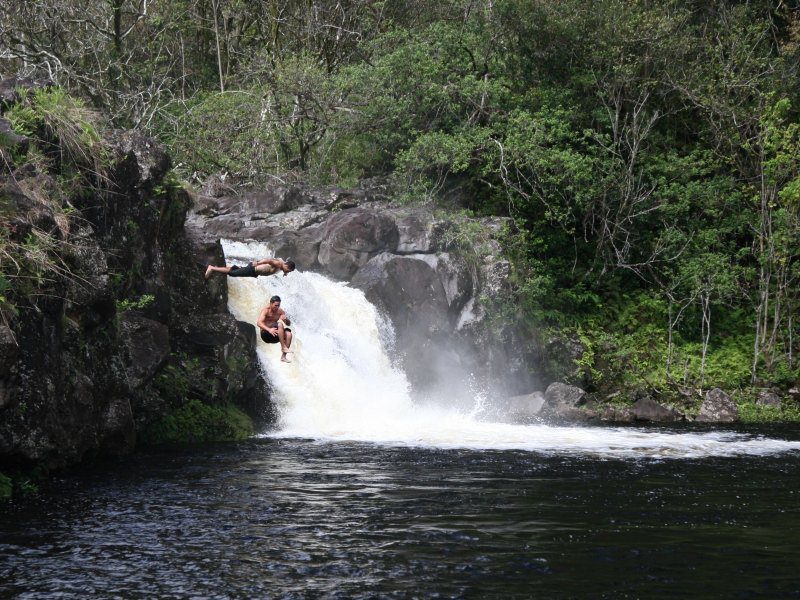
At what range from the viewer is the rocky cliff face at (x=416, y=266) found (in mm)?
21906

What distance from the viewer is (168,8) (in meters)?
31.0

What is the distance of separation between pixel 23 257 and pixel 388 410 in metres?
9.87

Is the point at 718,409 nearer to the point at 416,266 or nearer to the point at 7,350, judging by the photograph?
the point at 416,266

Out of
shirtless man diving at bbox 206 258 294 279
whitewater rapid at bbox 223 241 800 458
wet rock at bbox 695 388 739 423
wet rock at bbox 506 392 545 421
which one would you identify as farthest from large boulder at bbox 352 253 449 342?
wet rock at bbox 695 388 739 423

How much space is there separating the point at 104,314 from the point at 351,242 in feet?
30.6

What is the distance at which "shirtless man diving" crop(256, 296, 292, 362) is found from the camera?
17173 millimetres

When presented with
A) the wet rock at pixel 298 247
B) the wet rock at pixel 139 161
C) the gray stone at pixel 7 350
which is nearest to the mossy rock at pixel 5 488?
the gray stone at pixel 7 350

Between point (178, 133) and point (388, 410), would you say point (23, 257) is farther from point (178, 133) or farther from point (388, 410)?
point (178, 133)

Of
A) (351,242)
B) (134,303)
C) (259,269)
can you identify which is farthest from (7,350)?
(351,242)

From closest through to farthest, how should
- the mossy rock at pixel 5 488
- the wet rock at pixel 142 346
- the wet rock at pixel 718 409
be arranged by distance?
the mossy rock at pixel 5 488 < the wet rock at pixel 142 346 < the wet rock at pixel 718 409

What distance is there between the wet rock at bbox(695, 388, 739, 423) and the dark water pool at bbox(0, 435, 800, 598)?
27.0 feet

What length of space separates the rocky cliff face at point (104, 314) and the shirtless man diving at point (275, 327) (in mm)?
463

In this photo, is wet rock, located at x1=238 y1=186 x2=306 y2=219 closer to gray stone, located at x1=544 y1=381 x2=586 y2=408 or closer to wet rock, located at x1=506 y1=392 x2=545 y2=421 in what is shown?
wet rock, located at x1=506 y1=392 x2=545 y2=421

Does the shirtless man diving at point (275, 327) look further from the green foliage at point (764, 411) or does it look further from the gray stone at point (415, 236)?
the green foliage at point (764, 411)
